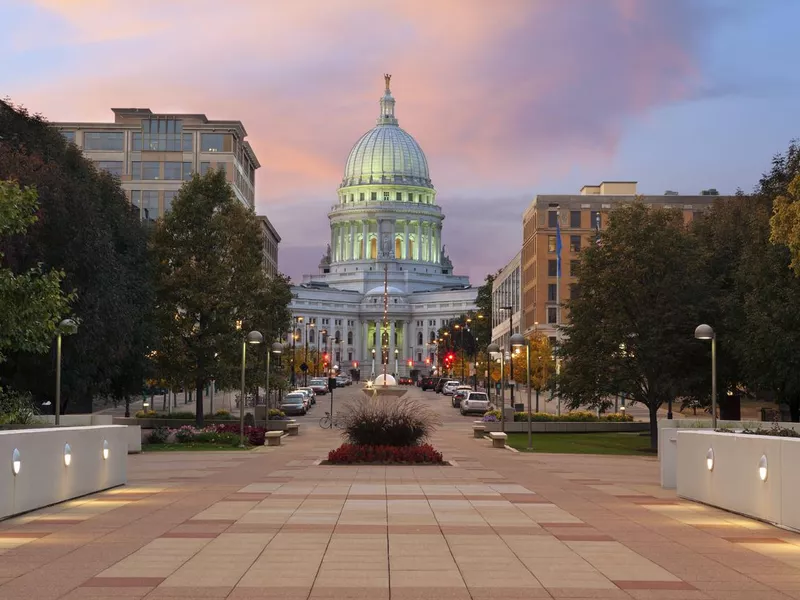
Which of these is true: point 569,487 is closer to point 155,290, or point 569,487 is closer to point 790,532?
point 790,532

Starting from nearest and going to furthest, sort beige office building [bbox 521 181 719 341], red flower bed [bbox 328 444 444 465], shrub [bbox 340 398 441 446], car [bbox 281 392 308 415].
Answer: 1. red flower bed [bbox 328 444 444 465]
2. shrub [bbox 340 398 441 446]
3. car [bbox 281 392 308 415]
4. beige office building [bbox 521 181 719 341]

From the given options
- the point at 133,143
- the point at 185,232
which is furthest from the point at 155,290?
the point at 133,143

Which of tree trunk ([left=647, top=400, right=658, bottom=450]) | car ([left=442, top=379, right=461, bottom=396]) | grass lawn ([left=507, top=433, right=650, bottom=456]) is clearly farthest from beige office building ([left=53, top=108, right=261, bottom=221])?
tree trunk ([left=647, top=400, right=658, bottom=450])

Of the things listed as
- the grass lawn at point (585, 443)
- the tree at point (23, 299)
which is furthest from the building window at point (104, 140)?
the tree at point (23, 299)

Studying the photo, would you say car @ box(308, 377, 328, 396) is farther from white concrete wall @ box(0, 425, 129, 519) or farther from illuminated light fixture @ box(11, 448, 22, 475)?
illuminated light fixture @ box(11, 448, 22, 475)

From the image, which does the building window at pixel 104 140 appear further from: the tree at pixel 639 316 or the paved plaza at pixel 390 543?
the paved plaza at pixel 390 543

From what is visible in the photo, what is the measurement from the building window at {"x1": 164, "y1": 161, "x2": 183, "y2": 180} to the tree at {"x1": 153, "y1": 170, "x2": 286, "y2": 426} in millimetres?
61944

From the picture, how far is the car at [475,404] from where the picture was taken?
280ft

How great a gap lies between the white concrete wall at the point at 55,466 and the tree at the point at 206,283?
2941 centimetres

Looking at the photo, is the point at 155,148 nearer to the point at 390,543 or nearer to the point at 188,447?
the point at 188,447

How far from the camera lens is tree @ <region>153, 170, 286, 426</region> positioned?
58.1 m

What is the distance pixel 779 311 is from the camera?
4312 cm

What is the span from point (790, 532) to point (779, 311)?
25132 millimetres

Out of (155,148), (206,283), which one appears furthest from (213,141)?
(206,283)
